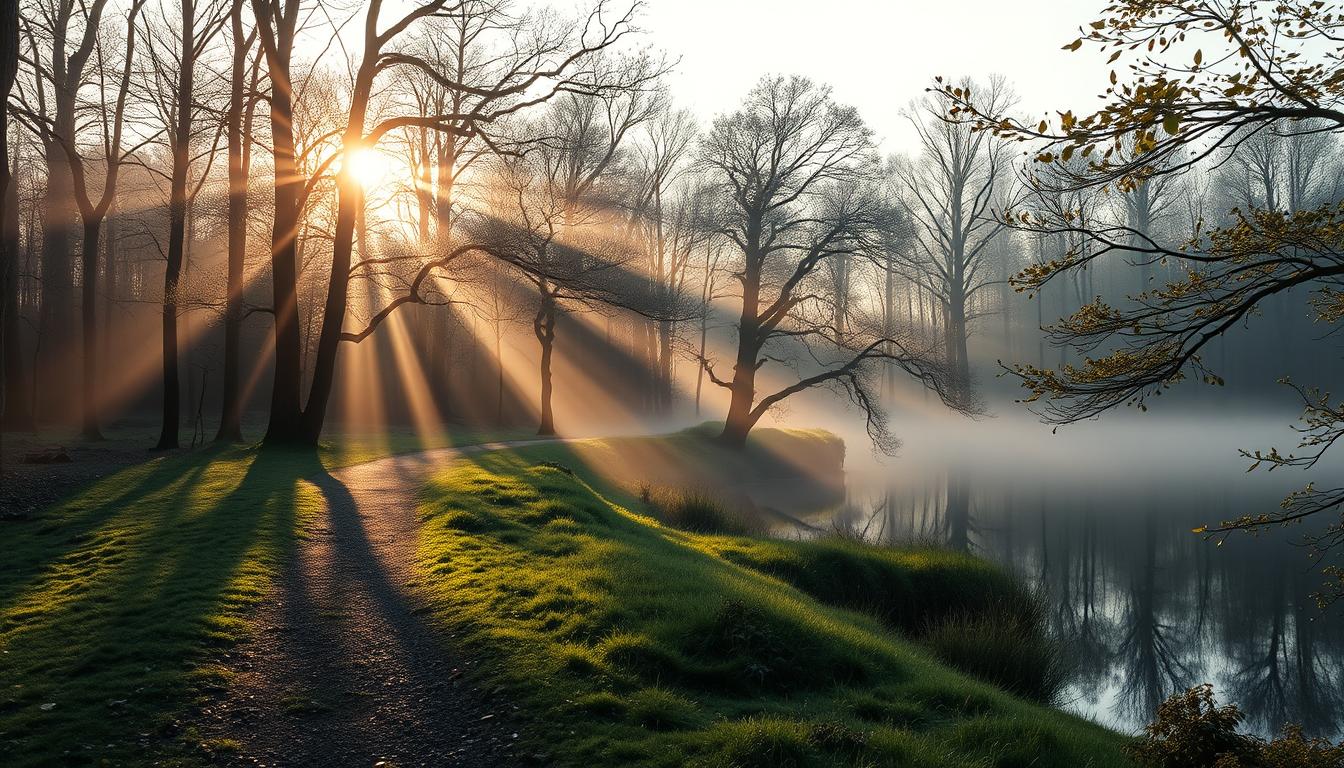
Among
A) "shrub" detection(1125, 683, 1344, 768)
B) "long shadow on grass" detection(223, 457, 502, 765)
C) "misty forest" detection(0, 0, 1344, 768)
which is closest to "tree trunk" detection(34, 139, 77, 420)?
"misty forest" detection(0, 0, 1344, 768)

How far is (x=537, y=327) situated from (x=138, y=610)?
72.8ft

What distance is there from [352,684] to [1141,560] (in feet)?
52.9

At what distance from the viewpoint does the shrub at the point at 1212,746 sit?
4605mm

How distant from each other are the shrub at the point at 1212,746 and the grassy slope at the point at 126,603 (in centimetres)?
610

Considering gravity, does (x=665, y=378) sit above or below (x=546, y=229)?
below

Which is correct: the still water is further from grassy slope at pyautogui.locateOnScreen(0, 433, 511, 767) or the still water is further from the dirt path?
grassy slope at pyautogui.locateOnScreen(0, 433, 511, 767)

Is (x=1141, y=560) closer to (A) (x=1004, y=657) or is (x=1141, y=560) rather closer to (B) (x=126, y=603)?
(A) (x=1004, y=657)

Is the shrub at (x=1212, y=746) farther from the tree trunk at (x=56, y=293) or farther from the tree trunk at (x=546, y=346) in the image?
the tree trunk at (x=56, y=293)

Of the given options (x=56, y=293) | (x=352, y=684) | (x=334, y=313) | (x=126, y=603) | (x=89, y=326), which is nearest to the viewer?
(x=352, y=684)

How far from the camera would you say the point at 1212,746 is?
4941 mm

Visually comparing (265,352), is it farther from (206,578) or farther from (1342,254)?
(1342,254)

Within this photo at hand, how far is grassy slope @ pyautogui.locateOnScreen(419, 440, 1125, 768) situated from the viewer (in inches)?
185

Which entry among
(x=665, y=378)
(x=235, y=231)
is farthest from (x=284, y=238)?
(x=665, y=378)

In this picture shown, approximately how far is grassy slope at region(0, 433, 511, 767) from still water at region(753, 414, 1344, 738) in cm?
865
